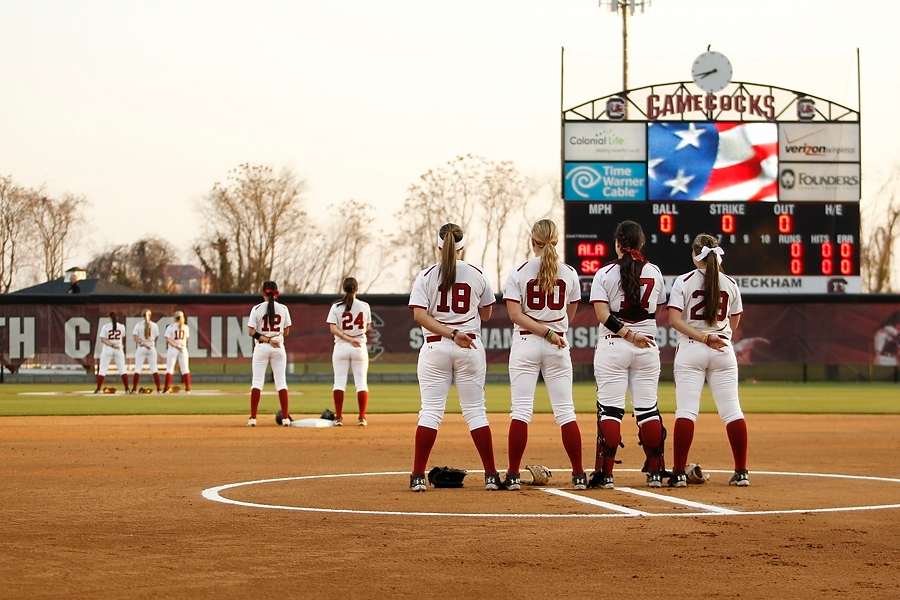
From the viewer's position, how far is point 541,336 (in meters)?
9.61

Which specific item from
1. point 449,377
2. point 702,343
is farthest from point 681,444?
point 449,377

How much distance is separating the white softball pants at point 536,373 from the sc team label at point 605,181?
25.3m

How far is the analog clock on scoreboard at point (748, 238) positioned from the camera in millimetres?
34719

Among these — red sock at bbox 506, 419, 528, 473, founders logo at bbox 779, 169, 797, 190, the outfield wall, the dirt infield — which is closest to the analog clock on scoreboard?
founders logo at bbox 779, 169, 797, 190

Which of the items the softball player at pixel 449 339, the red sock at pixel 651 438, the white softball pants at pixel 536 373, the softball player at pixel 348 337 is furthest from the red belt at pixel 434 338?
the softball player at pixel 348 337

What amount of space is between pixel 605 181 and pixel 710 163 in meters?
3.25

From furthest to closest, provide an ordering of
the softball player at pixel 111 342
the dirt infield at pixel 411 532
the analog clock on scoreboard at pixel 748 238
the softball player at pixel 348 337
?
the analog clock on scoreboard at pixel 748 238 → the softball player at pixel 111 342 → the softball player at pixel 348 337 → the dirt infield at pixel 411 532

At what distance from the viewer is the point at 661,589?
5.74 meters

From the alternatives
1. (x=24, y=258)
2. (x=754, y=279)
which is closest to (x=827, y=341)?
(x=754, y=279)

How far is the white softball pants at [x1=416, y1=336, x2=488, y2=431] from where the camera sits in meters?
9.53

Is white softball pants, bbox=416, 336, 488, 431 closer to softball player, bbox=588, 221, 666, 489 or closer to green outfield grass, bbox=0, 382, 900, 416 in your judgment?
softball player, bbox=588, 221, 666, 489

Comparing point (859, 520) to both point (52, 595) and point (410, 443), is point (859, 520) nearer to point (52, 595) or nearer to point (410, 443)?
point (52, 595)

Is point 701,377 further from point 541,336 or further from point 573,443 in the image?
point 541,336

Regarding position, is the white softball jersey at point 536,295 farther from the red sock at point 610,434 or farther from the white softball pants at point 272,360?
the white softball pants at point 272,360
